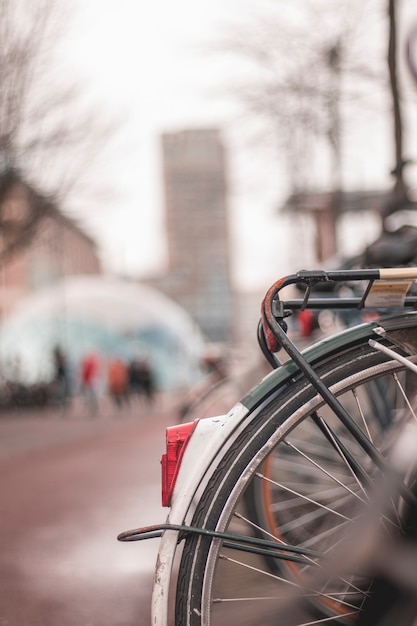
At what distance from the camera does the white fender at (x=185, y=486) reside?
178 cm

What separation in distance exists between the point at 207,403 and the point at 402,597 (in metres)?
4.30

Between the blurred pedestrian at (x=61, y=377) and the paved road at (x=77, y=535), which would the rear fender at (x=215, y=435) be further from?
the blurred pedestrian at (x=61, y=377)

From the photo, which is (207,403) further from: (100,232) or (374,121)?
(100,232)

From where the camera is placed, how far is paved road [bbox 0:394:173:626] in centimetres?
363

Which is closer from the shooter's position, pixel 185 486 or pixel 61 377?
pixel 185 486

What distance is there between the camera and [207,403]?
5.72 metres

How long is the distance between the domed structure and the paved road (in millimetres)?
21555

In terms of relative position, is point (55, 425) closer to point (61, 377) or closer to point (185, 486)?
point (61, 377)

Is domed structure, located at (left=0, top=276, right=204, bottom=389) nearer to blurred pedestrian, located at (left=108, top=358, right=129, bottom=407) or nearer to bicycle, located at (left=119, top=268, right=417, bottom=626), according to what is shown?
blurred pedestrian, located at (left=108, top=358, right=129, bottom=407)

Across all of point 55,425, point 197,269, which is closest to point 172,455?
point 55,425

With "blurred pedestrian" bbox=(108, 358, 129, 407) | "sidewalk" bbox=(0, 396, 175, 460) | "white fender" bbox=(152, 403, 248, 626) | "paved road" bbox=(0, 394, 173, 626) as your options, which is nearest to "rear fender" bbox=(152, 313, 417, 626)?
"white fender" bbox=(152, 403, 248, 626)

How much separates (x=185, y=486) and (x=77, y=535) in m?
3.81

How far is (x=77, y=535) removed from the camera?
17.7 ft

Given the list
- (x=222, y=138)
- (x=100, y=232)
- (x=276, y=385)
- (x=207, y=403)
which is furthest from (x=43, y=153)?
(x=276, y=385)
